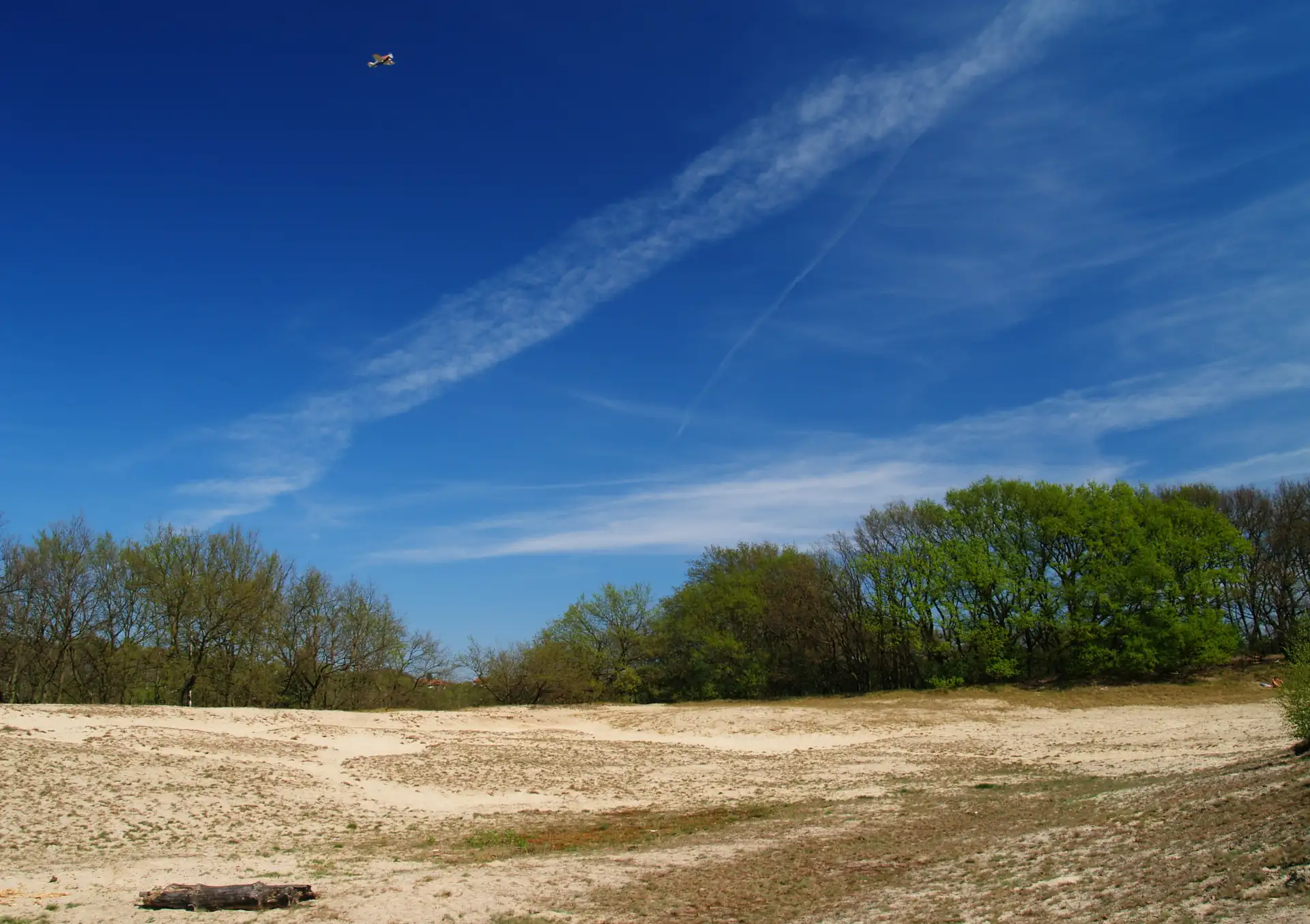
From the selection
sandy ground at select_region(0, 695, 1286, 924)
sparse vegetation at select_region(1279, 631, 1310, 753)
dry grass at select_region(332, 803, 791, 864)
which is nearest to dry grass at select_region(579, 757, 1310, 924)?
sparse vegetation at select_region(1279, 631, 1310, 753)

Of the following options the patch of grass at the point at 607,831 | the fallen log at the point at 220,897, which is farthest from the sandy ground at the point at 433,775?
the patch of grass at the point at 607,831

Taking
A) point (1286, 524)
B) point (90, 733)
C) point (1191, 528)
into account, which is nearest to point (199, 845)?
point (90, 733)

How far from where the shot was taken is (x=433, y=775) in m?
25.2

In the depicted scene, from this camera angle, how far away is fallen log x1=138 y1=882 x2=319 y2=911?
10766mm

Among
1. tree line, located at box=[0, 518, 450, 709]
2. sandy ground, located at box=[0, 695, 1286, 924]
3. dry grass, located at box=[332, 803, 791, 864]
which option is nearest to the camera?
sandy ground, located at box=[0, 695, 1286, 924]

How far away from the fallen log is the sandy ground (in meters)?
0.19

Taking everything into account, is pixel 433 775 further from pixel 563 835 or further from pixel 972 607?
pixel 972 607

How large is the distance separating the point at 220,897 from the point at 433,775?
585 inches

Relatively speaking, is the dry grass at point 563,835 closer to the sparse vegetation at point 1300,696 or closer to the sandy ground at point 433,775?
the sandy ground at point 433,775

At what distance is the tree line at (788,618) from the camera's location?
147 ft

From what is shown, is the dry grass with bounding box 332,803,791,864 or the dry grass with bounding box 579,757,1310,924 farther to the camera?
the dry grass with bounding box 332,803,791,864

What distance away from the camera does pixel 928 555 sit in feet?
178

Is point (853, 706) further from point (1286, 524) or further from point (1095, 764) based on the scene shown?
point (1286, 524)

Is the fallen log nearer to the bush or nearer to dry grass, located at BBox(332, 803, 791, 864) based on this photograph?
dry grass, located at BBox(332, 803, 791, 864)
